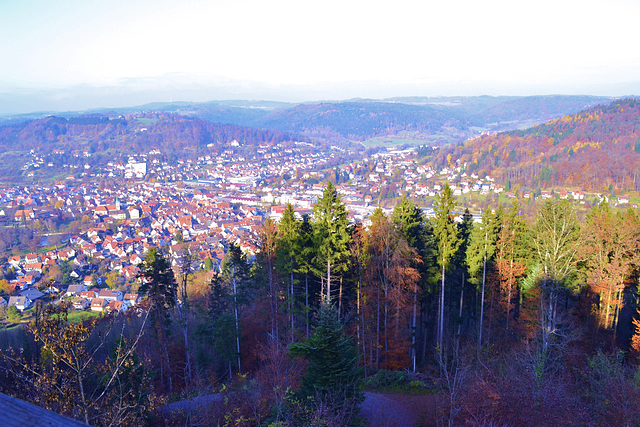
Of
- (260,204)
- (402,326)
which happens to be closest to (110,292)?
(402,326)

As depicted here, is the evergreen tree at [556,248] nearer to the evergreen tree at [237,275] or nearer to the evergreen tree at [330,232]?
the evergreen tree at [330,232]

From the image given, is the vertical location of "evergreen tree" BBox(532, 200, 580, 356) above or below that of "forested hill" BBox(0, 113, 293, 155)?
below

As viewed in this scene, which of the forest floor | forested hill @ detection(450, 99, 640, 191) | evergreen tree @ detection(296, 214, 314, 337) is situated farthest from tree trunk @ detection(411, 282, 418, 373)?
forested hill @ detection(450, 99, 640, 191)

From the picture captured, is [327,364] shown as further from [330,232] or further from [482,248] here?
[482,248]

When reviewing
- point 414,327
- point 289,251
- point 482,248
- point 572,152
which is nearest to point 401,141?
point 572,152

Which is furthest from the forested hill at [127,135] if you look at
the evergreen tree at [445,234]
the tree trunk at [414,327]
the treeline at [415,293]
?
the tree trunk at [414,327]

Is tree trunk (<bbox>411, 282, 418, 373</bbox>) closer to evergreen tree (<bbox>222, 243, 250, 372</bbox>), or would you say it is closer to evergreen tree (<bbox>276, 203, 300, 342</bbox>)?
evergreen tree (<bbox>276, 203, 300, 342</bbox>)
